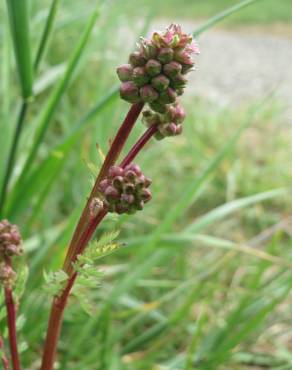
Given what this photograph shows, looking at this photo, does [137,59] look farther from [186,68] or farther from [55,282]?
[55,282]

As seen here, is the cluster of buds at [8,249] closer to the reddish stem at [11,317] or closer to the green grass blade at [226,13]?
the reddish stem at [11,317]

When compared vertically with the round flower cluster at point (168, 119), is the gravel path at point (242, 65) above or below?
above

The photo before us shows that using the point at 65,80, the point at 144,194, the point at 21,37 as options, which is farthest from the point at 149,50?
the point at 65,80

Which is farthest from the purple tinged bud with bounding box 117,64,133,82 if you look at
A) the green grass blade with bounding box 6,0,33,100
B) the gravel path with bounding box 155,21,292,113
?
the gravel path with bounding box 155,21,292,113

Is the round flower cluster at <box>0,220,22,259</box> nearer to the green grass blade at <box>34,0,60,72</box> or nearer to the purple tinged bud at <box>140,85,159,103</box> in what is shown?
the purple tinged bud at <box>140,85,159,103</box>

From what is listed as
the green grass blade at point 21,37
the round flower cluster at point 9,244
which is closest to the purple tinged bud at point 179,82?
the round flower cluster at point 9,244

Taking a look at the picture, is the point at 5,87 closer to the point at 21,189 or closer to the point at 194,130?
the point at 21,189

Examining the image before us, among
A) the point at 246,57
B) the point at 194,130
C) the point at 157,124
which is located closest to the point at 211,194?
the point at 194,130
